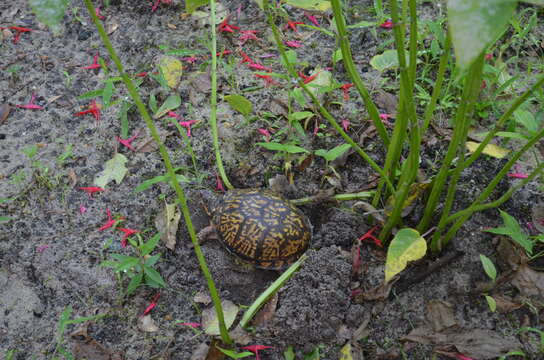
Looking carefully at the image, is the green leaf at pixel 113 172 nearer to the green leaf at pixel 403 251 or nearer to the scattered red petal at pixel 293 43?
the scattered red petal at pixel 293 43

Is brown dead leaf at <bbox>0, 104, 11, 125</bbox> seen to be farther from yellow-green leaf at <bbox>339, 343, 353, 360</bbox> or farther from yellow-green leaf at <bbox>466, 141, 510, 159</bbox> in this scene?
yellow-green leaf at <bbox>466, 141, 510, 159</bbox>

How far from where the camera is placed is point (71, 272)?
197cm

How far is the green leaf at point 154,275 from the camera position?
185cm

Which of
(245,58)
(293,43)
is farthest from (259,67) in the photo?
(293,43)

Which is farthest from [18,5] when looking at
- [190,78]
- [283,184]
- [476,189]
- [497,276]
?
[497,276]

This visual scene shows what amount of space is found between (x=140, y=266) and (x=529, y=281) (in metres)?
1.48

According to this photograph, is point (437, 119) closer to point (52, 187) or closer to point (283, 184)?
point (283, 184)

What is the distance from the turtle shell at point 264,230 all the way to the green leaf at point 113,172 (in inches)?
22.5

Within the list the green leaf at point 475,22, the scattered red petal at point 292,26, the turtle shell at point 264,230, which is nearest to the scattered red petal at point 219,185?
the turtle shell at point 264,230

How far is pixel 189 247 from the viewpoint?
2.04 meters

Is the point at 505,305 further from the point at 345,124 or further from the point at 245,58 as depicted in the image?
the point at 245,58

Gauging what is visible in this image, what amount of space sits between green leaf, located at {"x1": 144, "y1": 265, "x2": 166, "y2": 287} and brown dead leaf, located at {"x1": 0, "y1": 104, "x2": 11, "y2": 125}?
4.19 ft

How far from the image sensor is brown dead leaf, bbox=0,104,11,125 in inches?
98.0

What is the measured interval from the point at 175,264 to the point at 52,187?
743mm
